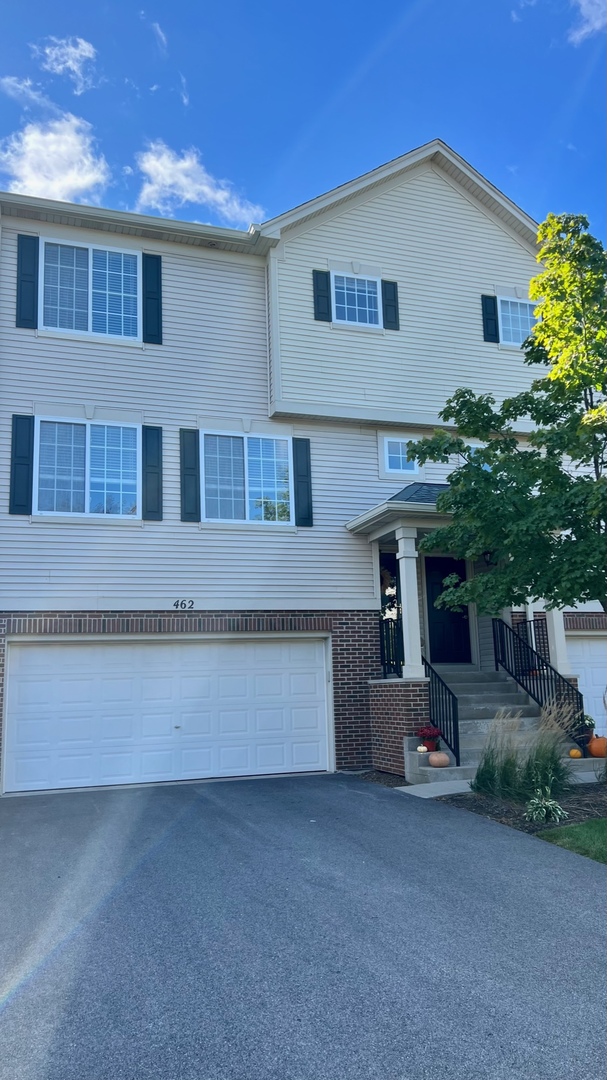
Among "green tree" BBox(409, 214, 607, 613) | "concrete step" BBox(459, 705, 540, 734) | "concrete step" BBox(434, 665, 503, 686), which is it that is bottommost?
"concrete step" BBox(459, 705, 540, 734)

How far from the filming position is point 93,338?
11828 mm

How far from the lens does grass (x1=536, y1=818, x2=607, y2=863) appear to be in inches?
272

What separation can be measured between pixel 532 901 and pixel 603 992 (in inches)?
58.4

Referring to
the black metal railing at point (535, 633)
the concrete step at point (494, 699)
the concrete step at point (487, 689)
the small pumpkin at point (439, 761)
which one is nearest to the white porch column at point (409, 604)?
the concrete step at point (494, 699)

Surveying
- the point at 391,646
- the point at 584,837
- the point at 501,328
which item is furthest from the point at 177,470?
the point at 584,837

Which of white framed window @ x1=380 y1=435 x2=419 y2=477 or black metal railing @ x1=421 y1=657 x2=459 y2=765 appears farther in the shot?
white framed window @ x1=380 y1=435 x2=419 y2=477

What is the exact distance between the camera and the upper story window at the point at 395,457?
520 inches

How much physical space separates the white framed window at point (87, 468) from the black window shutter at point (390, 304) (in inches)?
181

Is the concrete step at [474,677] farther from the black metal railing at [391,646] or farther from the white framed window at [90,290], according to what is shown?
the white framed window at [90,290]

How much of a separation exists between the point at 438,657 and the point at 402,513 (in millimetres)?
3205

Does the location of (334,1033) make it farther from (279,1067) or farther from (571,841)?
(571,841)

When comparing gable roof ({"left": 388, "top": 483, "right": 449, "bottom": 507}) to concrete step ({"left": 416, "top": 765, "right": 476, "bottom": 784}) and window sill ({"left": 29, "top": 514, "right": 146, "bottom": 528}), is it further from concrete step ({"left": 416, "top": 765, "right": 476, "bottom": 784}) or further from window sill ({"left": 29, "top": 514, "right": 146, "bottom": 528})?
window sill ({"left": 29, "top": 514, "right": 146, "bottom": 528})

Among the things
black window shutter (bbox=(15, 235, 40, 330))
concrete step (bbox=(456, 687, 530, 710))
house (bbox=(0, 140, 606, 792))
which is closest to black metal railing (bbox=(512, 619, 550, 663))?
house (bbox=(0, 140, 606, 792))

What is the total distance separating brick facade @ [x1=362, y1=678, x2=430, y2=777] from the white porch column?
24 centimetres
